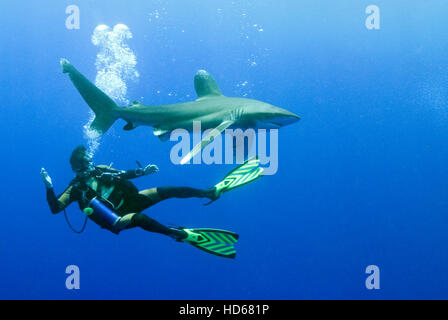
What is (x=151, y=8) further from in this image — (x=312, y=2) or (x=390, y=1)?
(x=390, y=1)

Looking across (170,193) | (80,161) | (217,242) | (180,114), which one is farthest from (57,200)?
(217,242)

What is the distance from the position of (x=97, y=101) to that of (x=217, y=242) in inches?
162

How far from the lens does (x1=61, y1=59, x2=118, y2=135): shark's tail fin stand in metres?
7.13

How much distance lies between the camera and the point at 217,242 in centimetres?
713

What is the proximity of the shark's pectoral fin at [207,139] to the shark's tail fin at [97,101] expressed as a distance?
7.50ft

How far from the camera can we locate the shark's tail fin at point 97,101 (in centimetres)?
713

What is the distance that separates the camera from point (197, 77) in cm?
838

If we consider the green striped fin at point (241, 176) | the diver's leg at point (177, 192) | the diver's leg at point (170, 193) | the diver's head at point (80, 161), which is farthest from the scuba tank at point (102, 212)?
the green striped fin at point (241, 176)

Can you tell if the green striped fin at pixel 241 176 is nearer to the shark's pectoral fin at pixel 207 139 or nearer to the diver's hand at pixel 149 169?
the shark's pectoral fin at pixel 207 139

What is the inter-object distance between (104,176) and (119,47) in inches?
624

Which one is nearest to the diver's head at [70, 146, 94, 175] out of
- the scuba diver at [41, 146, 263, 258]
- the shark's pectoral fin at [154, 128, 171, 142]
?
the scuba diver at [41, 146, 263, 258]

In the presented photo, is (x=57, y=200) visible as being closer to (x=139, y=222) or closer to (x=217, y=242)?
(x=139, y=222)
